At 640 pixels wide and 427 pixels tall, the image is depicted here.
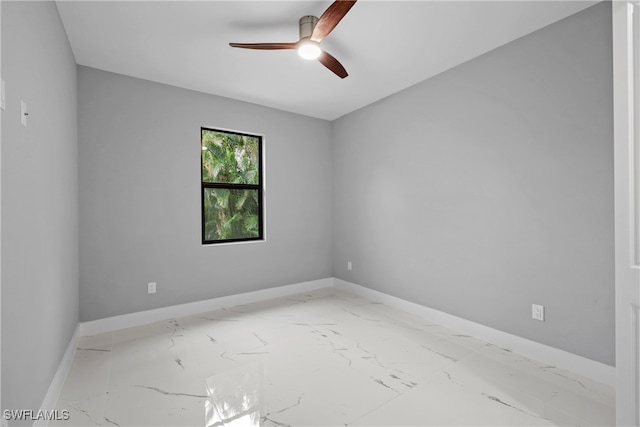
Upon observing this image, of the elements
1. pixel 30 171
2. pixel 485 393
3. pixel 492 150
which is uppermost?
pixel 492 150

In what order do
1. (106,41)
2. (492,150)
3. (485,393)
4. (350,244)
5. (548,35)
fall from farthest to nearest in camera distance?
1. (350,244)
2. (492,150)
3. (106,41)
4. (548,35)
5. (485,393)

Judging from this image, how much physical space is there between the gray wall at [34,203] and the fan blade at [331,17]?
1483mm

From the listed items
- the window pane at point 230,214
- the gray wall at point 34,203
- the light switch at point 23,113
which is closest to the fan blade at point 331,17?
the gray wall at point 34,203

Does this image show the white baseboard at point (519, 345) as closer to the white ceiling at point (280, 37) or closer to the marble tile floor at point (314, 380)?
the marble tile floor at point (314, 380)

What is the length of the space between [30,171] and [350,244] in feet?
11.2

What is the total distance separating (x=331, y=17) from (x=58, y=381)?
2.82 metres

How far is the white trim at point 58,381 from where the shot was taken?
1.72m

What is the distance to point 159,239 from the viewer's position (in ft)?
10.8

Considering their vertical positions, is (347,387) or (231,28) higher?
(231,28)

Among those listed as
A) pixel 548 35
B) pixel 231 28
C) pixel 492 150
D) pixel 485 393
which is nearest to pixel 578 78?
pixel 548 35

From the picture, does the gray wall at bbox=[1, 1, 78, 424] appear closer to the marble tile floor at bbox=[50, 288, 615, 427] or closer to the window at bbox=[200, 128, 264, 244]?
the marble tile floor at bbox=[50, 288, 615, 427]

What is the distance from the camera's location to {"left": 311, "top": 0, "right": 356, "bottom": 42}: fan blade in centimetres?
177

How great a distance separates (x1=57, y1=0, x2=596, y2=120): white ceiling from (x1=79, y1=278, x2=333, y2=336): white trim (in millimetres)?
2347

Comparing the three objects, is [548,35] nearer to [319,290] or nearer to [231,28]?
[231,28]
